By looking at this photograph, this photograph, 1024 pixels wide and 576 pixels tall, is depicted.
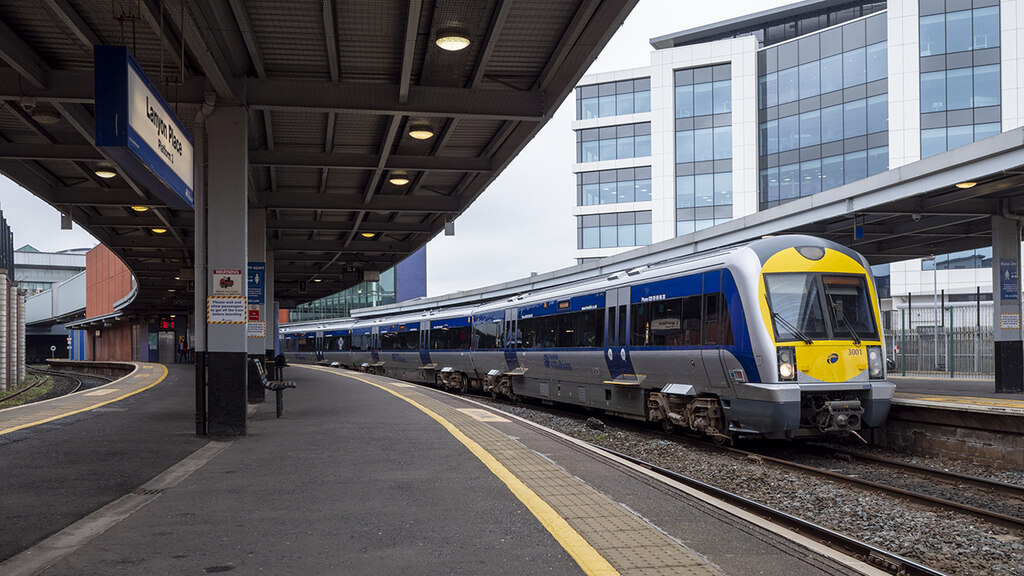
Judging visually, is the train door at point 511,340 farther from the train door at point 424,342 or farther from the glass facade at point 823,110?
the glass facade at point 823,110

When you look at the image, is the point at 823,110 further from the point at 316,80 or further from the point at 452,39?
the point at 452,39

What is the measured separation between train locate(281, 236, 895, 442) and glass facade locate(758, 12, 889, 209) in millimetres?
34783

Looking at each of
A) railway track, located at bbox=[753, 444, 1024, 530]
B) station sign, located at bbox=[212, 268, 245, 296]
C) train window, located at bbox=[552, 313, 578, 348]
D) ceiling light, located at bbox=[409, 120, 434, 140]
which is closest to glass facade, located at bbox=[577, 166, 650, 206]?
train window, located at bbox=[552, 313, 578, 348]

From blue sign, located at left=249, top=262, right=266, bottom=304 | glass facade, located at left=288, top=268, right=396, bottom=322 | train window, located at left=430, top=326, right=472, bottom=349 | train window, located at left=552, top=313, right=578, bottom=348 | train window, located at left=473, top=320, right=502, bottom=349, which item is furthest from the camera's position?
glass facade, located at left=288, top=268, right=396, bottom=322

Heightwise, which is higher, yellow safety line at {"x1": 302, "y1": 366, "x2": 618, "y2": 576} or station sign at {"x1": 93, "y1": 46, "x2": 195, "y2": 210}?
station sign at {"x1": 93, "y1": 46, "x2": 195, "y2": 210}

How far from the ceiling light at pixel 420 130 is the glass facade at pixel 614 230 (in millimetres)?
43489

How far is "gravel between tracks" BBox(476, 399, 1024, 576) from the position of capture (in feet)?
22.0

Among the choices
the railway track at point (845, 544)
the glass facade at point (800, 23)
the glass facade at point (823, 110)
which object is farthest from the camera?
the glass facade at point (800, 23)

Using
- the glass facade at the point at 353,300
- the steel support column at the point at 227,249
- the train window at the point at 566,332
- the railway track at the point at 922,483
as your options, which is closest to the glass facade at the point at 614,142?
the train window at the point at 566,332

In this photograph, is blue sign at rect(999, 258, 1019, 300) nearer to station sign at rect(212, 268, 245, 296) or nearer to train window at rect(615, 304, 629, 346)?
train window at rect(615, 304, 629, 346)

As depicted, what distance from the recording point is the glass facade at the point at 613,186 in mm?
58000

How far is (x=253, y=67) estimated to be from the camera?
1238 cm

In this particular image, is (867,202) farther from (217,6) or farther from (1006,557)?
(217,6)

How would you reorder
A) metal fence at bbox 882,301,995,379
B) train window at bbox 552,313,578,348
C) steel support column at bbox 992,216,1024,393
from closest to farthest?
train window at bbox 552,313,578,348 < steel support column at bbox 992,216,1024,393 < metal fence at bbox 882,301,995,379
